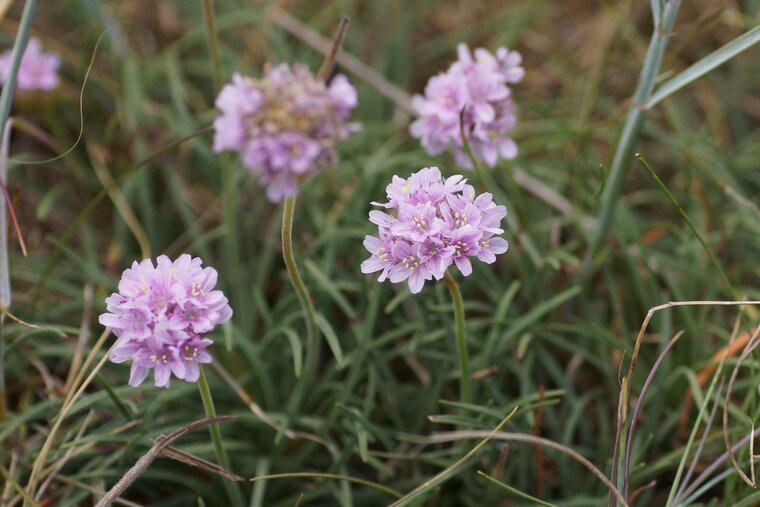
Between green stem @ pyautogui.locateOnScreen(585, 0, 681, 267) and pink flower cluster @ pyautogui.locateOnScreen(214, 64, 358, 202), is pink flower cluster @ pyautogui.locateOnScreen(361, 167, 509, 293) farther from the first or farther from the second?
green stem @ pyautogui.locateOnScreen(585, 0, 681, 267)

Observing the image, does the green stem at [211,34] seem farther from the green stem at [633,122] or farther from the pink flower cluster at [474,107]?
the green stem at [633,122]

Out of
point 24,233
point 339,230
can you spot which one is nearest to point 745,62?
point 339,230

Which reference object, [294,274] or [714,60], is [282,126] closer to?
[294,274]

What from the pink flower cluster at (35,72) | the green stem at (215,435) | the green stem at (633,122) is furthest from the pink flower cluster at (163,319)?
the pink flower cluster at (35,72)

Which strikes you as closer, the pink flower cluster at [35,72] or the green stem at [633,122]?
the green stem at [633,122]

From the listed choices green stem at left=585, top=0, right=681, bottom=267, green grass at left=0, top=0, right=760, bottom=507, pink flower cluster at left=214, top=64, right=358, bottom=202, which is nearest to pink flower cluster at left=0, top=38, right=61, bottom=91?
green grass at left=0, top=0, right=760, bottom=507

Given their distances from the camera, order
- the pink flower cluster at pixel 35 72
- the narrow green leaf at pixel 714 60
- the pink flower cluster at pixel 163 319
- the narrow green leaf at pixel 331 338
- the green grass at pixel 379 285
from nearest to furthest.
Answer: the pink flower cluster at pixel 163 319
the narrow green leaf at pixel 714 60
the narrow green leaf at pixel 331 338
the green grass at pixel 379 285
the pink flower cluster at pixel 35 72

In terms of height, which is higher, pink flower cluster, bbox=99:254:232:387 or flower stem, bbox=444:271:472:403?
pink flower cluster, bbox=99:254:232:387

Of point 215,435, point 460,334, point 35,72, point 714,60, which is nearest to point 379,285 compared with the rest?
point 460,334
